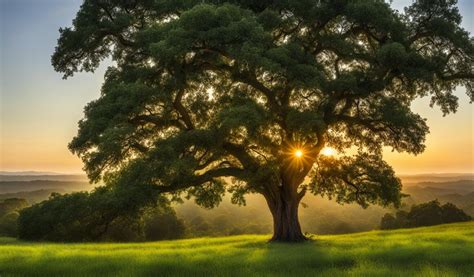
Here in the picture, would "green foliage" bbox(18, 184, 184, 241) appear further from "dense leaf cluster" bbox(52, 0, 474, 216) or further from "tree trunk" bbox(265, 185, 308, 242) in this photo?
"tree trunk" bbox(265, 185, 308, 242)

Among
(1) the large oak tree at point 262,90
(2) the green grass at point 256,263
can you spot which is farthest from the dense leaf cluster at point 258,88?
(2) the green grass at point 256,263

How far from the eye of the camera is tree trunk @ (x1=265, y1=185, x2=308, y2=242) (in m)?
28.0

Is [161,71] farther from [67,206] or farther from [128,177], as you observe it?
[67,206]

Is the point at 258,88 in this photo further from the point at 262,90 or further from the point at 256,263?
the point at 256,263

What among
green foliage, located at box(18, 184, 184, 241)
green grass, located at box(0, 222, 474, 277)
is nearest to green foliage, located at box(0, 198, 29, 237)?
green foliage, located at box(18, 184, 184, 241)

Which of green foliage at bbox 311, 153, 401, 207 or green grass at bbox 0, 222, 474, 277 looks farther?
green foliage at bbox 311, 153, 401, 207

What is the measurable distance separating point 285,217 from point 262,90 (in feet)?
26.1

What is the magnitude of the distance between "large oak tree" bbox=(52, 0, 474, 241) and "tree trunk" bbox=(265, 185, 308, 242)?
76mm

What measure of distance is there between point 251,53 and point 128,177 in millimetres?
7723

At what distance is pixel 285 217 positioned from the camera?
28234 millimetres

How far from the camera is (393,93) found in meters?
28.2

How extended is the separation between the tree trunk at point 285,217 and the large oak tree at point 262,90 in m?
0.08

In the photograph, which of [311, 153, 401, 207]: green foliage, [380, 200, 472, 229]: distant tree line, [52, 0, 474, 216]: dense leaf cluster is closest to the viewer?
[52, 0, 474, 216]: dense leaf cluster

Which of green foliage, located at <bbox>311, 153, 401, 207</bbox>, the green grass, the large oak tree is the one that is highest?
the large oak tree
